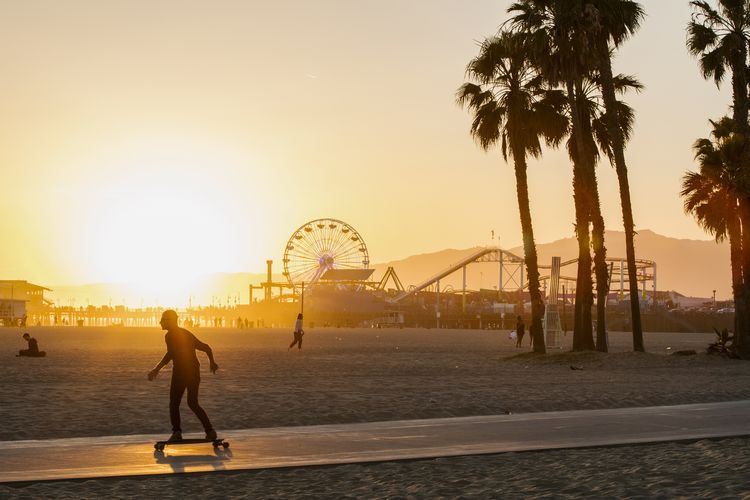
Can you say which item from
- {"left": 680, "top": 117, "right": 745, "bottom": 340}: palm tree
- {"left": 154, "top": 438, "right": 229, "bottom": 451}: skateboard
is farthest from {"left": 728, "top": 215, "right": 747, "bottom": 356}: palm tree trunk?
{"left": 154, "top": 438, "right": 229, "bottom": 451}: skateboard

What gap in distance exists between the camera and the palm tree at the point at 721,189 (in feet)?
110

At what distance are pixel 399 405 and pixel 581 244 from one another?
61.8 ft

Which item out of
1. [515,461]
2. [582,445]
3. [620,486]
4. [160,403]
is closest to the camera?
[620,486]

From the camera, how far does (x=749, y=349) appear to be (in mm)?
33188

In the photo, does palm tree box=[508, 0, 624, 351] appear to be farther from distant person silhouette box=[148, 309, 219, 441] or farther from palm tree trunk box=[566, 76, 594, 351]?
distant person silhouette box=[148, 309, 219, 441]

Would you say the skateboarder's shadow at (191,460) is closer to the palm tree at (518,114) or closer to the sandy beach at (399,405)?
the sandy beach at (399,405)

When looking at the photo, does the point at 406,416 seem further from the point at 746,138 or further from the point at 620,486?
the point at 746,138

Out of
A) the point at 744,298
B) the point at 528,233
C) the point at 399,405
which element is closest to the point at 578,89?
the point at 528,233

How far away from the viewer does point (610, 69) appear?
3419 centimetres

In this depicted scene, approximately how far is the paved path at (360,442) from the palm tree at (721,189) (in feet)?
65.1

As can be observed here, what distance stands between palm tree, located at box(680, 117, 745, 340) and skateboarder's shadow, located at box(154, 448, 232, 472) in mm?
25999

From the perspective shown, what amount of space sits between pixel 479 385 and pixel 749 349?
1460 cm

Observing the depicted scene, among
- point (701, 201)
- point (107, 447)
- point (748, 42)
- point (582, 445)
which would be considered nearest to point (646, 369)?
point (701, 201)

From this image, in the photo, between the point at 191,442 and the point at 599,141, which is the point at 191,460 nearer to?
the point at 191,442
